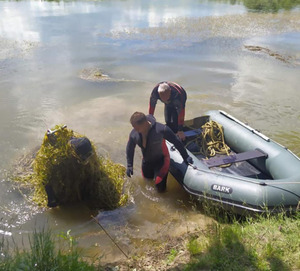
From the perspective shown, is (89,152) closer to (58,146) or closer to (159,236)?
(58,146)

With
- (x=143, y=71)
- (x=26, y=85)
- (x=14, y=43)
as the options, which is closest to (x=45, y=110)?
(x=26, y=85)

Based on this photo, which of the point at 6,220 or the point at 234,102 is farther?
the point at 234,102

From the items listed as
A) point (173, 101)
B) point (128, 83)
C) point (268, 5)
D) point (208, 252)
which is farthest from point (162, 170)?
point (268, 5)

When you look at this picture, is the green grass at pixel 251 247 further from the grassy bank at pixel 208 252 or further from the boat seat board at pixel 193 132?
the boat seat board at pixel 193 132

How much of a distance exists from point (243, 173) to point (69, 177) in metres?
2.52

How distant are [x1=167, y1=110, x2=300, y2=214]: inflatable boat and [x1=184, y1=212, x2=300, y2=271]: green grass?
0.28m

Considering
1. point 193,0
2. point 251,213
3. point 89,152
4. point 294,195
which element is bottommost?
point 251,213

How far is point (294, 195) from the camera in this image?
3711mm

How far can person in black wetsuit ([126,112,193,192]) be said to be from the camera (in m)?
4.23

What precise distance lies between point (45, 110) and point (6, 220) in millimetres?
3786

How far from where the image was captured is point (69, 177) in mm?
4035

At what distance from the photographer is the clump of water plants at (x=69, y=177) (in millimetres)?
3902

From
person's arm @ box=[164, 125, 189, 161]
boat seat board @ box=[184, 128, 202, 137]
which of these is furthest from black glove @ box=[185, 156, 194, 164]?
boat seat board @ box=[184, 128, 202, 137]

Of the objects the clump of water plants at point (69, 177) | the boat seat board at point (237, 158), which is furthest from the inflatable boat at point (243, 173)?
the clump of water plants at point (69, 177)
